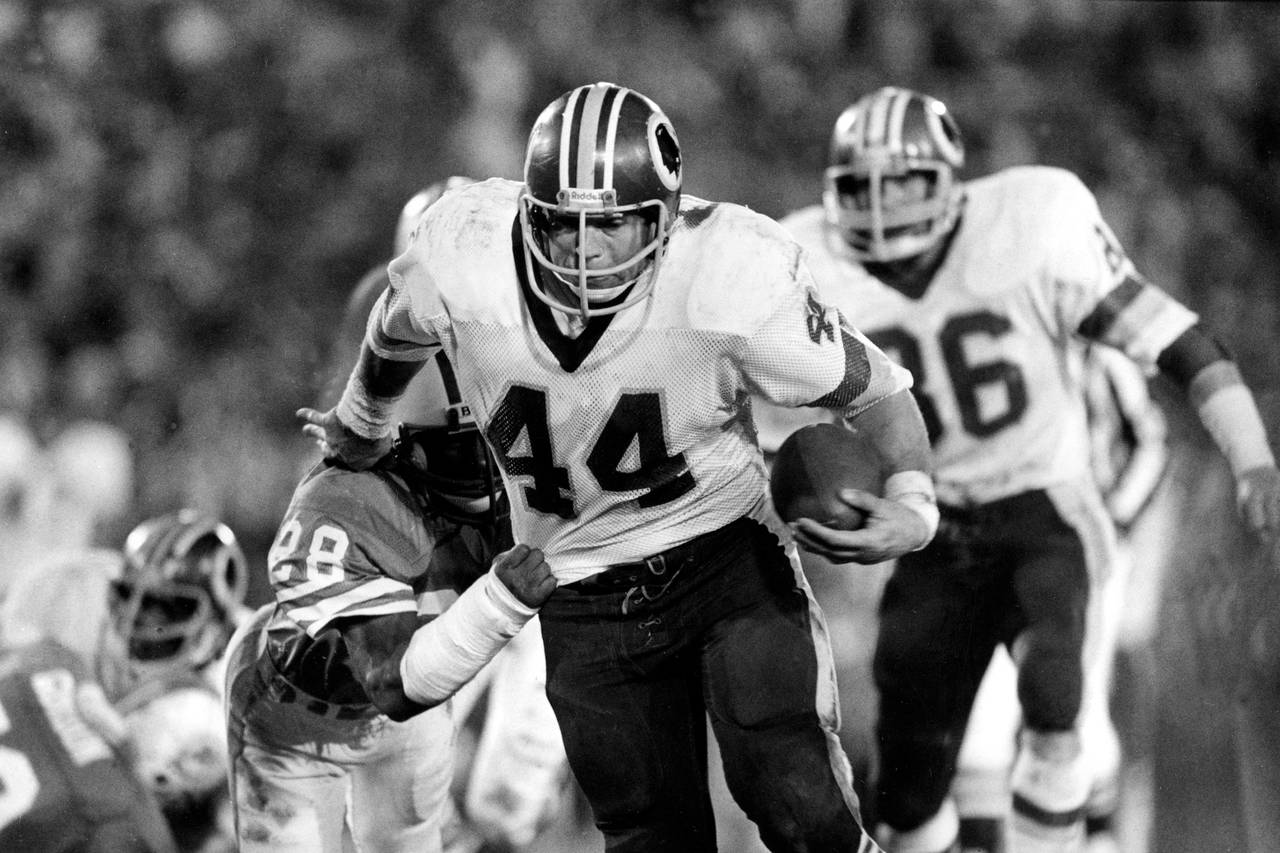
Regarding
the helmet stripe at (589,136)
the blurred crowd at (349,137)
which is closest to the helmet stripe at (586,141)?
the helmet stripe at (589,136)

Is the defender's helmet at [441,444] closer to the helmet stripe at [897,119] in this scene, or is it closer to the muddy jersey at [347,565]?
the muddy jersey at [347,565]

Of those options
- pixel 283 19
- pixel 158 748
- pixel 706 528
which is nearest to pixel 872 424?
pixel 706 528

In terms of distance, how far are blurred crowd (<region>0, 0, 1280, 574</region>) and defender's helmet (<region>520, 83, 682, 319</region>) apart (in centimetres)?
216

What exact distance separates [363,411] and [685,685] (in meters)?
0.61

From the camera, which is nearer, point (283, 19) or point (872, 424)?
point (872, 424)

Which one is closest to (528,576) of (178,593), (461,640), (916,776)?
(461,640)

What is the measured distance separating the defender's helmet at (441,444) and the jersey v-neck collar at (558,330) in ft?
1.61

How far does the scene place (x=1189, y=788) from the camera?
11.5ft

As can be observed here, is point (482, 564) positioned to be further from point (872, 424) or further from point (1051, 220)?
point (1051, 220)

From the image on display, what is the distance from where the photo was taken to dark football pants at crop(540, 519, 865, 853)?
1991mm

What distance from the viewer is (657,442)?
2006 mm

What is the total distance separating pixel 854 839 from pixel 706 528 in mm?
413

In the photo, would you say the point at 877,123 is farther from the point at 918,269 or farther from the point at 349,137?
the point at 349,137

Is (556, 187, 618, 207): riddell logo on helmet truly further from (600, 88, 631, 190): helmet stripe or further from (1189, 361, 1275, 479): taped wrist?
(1189, 361, 1275, 479): taped wrist
